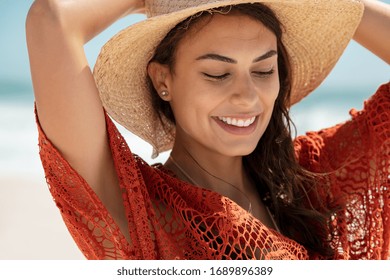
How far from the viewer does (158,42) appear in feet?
7.77

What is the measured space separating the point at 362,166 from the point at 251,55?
0.72 m

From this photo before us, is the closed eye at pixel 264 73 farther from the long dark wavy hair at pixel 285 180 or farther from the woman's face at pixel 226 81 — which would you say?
the long dark wavy hair at pixel 285 180

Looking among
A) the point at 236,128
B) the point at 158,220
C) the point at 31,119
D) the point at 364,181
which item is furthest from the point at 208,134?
the point at 31,119

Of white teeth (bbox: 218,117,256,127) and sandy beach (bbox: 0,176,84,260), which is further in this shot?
sandy beach (bbox: 0,176,84,260)

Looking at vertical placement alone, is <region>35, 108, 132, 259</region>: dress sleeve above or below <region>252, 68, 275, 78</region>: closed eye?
below

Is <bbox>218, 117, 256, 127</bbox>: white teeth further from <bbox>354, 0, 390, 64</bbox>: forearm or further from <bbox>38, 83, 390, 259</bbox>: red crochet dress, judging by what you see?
<bbox>354, 0, 390, 64</bbox>: forearm

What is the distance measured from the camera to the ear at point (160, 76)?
2.39 m

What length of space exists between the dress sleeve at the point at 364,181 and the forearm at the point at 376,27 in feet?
0.50

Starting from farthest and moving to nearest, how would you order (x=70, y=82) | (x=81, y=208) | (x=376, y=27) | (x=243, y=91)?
(x=376, y=27) → (x=243, y=91) → (x=81, y=208) → (x=70, y=82)

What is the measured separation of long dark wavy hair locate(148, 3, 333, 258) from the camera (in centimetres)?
255

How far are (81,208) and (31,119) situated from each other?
23.8ft

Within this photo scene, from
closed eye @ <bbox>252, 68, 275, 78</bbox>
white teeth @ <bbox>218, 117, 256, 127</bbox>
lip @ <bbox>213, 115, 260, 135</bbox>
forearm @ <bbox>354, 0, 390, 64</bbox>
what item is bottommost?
lip @ <bbox>213, 115, 260, 135</bbox>

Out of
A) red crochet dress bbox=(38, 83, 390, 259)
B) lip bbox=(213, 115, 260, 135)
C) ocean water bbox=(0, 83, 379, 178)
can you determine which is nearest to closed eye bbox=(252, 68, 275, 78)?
lip bbox=(213, 115, 260, 135)

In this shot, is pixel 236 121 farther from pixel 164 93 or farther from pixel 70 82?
pixel 70 82
